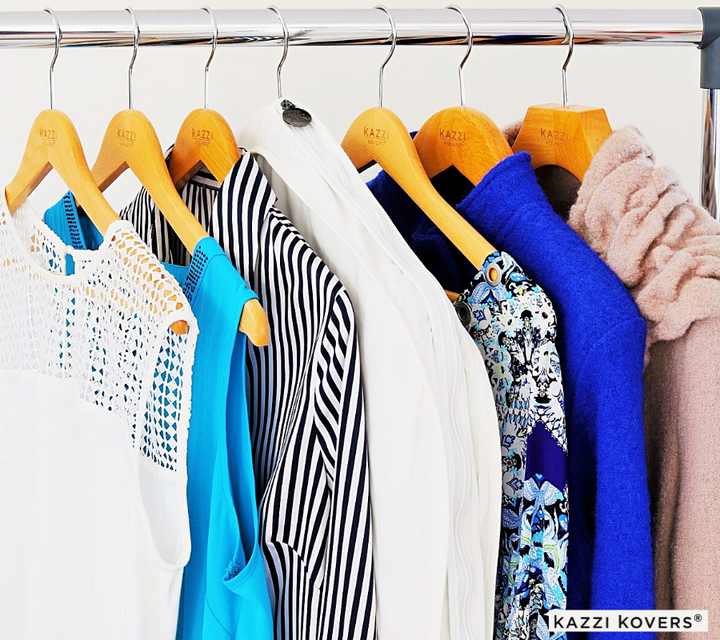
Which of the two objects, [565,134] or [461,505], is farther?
[565,134]

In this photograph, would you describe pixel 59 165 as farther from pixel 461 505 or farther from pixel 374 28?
pixel 461 505

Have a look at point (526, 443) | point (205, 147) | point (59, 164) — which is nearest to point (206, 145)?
point (205, 147)

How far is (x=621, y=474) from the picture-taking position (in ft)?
1.95

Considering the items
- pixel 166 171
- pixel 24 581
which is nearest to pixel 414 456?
pixel 166 171

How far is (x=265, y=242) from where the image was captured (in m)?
0.65

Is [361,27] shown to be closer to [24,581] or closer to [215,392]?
[215,392]

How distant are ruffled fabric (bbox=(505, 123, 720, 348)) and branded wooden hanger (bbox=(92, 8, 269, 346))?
0.29 meters

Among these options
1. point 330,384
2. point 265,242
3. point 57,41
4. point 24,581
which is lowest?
point 24,581

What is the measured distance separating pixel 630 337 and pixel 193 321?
0.31m

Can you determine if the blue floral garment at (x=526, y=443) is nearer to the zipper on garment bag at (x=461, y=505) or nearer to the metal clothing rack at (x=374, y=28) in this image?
the zipper on garment bag at (x=461, y=505)

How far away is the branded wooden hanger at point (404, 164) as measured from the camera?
0.67 m

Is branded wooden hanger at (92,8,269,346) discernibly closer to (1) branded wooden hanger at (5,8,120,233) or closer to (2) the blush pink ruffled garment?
(1) branded wooden hanger at (5,8,120,233)

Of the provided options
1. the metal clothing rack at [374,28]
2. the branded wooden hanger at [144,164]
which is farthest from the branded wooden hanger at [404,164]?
the branded wooden hanger at [144,164]

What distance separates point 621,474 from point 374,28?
42 centimetres
